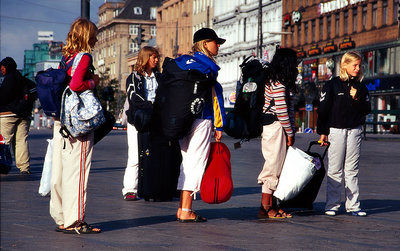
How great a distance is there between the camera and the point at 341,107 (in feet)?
32.3

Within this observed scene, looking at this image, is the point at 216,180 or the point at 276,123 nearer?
the point at 216,180

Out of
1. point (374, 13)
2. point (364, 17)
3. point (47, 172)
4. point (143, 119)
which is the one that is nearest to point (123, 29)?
point (364, 17)

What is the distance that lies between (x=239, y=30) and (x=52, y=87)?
8440 cm

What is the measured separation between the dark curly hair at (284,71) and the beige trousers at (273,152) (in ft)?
1.34

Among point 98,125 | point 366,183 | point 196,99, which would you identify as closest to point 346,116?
point 196,99

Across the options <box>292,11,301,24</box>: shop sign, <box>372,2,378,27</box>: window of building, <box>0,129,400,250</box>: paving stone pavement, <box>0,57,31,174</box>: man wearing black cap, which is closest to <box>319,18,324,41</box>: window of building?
<box>292,11,301,24</box>: shop sign

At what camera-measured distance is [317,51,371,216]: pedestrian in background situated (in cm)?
982

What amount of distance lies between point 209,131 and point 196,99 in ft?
1.24

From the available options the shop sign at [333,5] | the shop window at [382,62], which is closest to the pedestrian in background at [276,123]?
the shop window at [382,62]

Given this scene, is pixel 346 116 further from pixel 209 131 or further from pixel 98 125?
pixel 98 125

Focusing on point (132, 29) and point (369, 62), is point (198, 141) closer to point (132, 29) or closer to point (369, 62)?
point (369, 62)

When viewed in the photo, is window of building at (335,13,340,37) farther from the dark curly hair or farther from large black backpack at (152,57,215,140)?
large black backpack at (152,57,215,140)

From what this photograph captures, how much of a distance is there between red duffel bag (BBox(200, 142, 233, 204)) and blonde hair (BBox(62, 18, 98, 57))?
180 cm

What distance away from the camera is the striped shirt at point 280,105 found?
9273 millimetres
